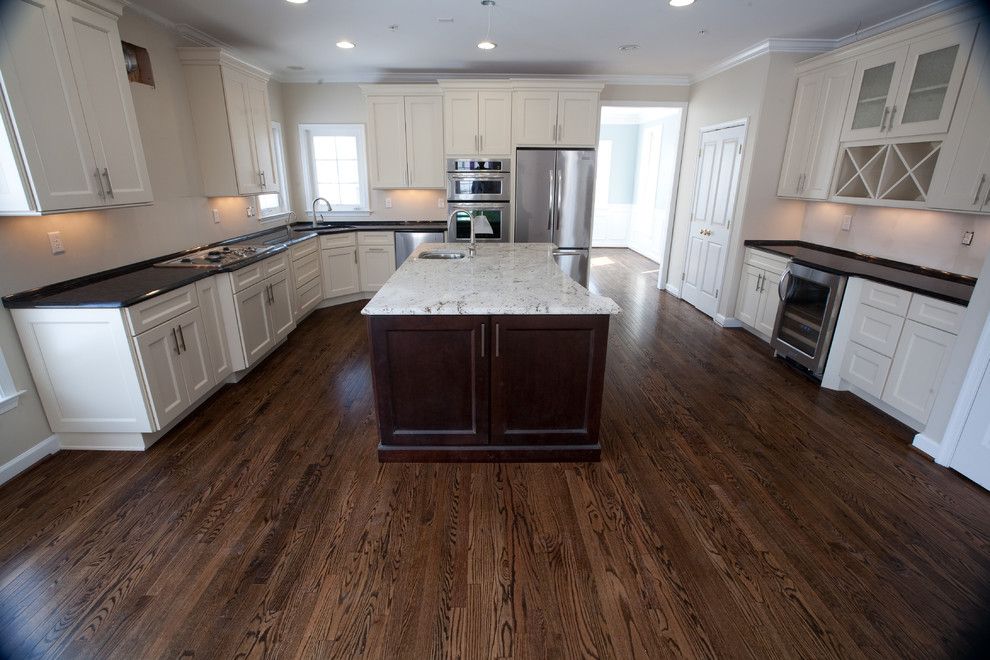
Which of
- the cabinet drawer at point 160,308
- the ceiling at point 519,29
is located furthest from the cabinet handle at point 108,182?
the ceiling at point 519,29

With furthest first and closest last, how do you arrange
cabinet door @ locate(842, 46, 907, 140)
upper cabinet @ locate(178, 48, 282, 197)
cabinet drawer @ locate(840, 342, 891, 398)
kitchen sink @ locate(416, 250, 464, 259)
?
upper cabinet @ locate(178, 48, 282, 197) → kitchen sink @ locate(416, 250, 464, 259) → cabinet door @ locate(842, 46, 907, 140) → cabinet drawer @ locate(840, 342, 891, 398)

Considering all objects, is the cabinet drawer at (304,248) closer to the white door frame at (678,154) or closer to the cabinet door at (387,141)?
the cabinet door at (387,141)

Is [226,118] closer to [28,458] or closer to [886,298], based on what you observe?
[28,458]

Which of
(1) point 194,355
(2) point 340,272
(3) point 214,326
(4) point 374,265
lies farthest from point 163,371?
(4) point 374,265

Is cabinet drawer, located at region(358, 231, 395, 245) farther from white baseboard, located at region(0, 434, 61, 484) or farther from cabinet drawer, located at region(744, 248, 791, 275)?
cabinet drawer, located at region(744, 248, 791, 275)

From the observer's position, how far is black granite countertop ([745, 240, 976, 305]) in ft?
8.94

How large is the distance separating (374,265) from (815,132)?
4.73m

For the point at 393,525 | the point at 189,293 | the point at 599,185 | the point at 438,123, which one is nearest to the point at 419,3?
the point at 438,123

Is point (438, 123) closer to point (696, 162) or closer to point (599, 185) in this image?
point (696, 162)

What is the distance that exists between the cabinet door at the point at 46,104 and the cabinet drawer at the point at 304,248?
6.63 feet

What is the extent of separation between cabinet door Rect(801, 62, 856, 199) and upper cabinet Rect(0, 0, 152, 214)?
16.6 ft

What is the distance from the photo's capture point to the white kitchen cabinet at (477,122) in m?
5.01

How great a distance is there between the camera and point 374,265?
5.60m

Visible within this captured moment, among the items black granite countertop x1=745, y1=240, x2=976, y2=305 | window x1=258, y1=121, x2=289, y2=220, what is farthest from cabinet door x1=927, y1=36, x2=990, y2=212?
window x1=258, y1=121, x2=289, y2=220
